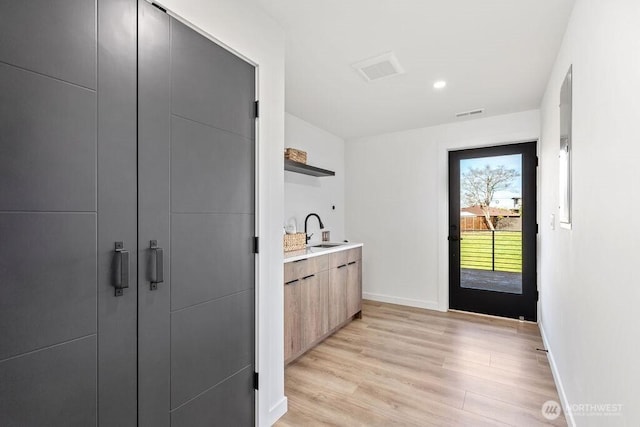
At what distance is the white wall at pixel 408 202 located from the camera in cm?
409

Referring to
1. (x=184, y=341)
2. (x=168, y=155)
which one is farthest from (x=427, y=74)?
(x=184, y=341)

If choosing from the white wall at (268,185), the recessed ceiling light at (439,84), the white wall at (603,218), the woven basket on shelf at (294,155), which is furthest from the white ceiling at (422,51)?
the woven basket on shelf at (294,155)

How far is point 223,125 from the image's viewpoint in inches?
66.7

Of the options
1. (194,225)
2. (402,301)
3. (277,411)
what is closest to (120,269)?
(194,225)

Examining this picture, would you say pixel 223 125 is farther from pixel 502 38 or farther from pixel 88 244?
pixel 502 38

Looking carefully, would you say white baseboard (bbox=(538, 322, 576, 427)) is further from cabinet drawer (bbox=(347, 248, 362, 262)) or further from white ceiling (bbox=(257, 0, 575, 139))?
white ceiling (bbox=(257, 0, 575, 139))

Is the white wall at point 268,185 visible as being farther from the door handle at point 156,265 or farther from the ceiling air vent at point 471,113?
the ceiling air vent at point 471,113

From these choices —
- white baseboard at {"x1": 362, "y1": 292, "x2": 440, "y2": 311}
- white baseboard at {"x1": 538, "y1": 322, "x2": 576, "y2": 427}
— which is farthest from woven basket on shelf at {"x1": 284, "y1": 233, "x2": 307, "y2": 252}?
white baseboard at {"x1": 538, "y1": 322, "x2": 576, "y2": 427}

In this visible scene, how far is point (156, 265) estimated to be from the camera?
4.44 ft

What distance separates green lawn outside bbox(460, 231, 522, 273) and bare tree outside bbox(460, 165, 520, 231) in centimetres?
18

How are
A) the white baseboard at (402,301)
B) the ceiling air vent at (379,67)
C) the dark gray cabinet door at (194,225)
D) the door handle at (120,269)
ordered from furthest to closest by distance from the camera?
the white baseboard at (402,301), the ceiling air vent at (379,67), the dark gray cabinet door at (194,225), the door handle at (120,269)

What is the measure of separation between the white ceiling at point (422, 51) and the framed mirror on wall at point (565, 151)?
0.43 metres

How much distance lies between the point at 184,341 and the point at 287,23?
6.73 ft

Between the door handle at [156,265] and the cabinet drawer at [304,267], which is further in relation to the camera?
the cabinet drawer at [304,267]
